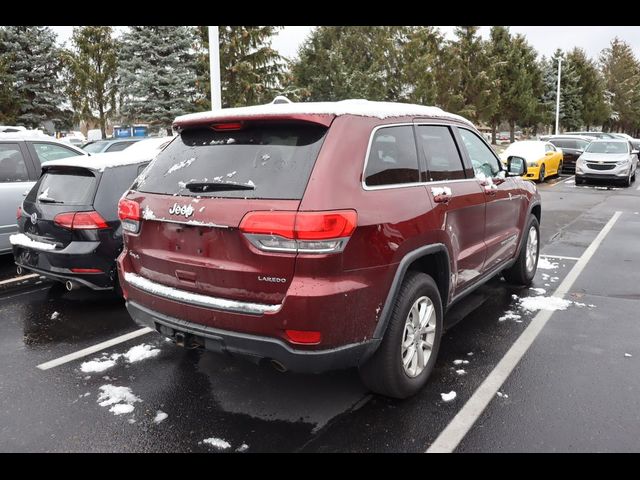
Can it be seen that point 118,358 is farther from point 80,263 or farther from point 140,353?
point 80,263

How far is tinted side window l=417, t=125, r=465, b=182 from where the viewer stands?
3.84 meters

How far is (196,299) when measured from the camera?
3121 millimetres

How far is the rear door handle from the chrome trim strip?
4.73 feet

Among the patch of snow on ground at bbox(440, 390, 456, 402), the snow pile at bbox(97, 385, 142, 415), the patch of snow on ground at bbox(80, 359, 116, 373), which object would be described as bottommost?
the patch of snow on ground at bbox(440, 390, 456, 402)

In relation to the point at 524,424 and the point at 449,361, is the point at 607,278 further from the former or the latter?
the point at 524,424

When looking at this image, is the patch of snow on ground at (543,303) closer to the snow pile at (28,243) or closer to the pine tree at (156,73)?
the snow pile at (28,243)

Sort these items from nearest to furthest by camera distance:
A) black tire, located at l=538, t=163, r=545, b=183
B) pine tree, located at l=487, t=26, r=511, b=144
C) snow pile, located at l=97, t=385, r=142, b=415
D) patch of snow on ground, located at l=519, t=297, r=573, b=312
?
1. snow pile, located at l=97, t=385, r=142, b=415
2. patch of snow on ground, located at l=519, t=297, r=573, b=312
3. black tire, located at l=538, t=163, r=545, b=183
4. pine tree, located at l=487, t=26, r=511, b=144

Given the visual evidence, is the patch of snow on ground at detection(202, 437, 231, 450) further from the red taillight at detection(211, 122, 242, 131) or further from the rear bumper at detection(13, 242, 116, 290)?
the rear bumper at detection(13, 242, 116, 290)

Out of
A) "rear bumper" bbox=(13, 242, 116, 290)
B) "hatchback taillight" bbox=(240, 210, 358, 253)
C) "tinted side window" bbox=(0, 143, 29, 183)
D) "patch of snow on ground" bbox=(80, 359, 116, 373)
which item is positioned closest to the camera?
"hatchback taillight" bbox=(240, 210, 358, 253)

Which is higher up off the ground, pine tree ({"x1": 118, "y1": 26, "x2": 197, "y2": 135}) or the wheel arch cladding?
pine tree ({"x1": 118, "y1": 26, "x2": 197, "y2": 135})

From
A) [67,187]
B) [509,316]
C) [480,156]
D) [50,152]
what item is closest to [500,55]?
[50,152]

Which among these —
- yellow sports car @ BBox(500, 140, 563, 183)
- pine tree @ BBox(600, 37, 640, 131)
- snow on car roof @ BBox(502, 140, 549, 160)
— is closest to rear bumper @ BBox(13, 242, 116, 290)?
yellow sports car @ BBox(500, 140, 563, 183)

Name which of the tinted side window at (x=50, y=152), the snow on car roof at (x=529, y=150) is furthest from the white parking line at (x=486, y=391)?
the snow on car roof at (x=529, y=150)

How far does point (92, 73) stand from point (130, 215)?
33.3m
